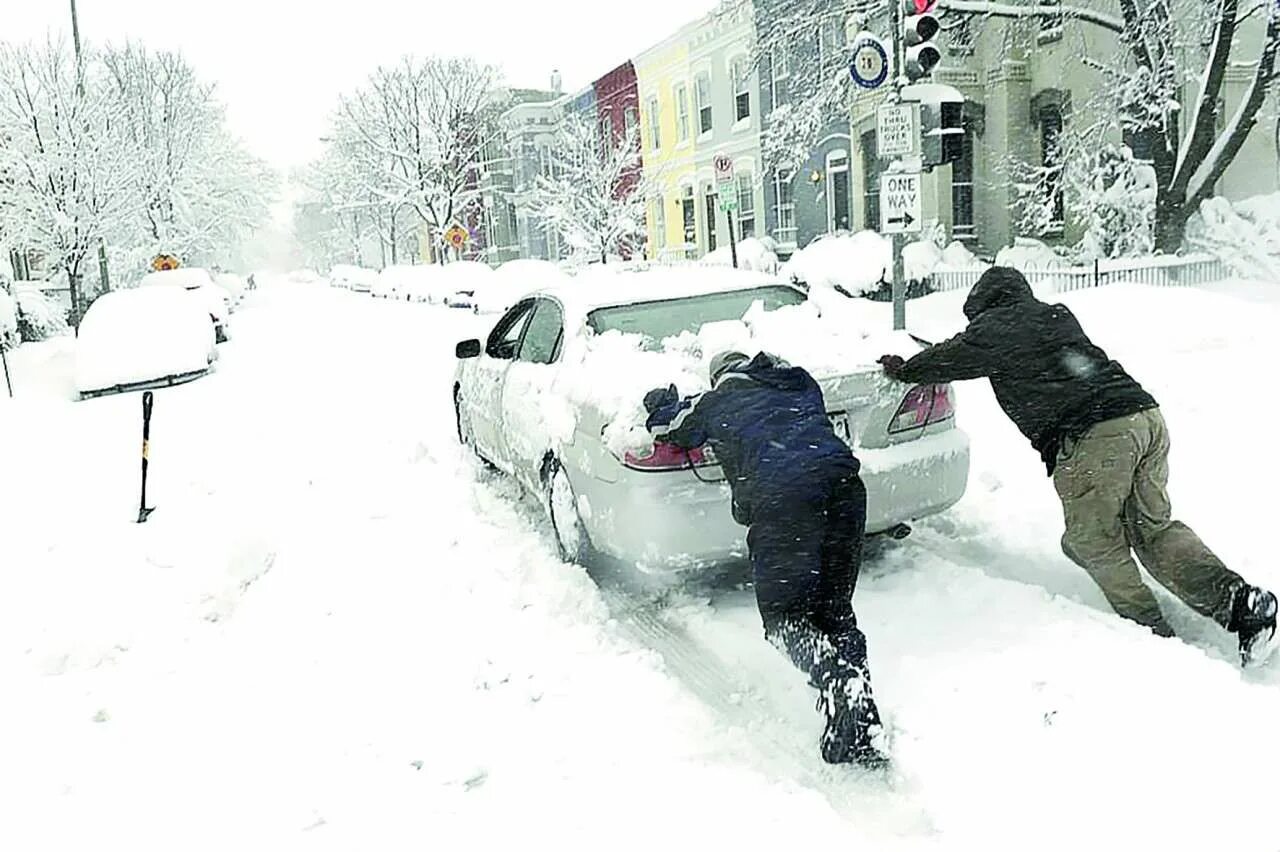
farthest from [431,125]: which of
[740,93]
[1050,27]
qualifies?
[1050,27]

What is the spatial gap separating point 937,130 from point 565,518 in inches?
234

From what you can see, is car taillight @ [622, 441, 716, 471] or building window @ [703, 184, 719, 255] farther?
building window @ [703, 184, 719, 255]

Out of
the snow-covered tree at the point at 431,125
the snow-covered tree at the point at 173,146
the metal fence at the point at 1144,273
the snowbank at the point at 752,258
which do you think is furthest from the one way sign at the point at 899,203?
the snow-covered tree at the point at 431,125

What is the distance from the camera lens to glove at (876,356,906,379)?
487 cm

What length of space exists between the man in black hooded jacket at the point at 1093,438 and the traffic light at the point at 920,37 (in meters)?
5.46

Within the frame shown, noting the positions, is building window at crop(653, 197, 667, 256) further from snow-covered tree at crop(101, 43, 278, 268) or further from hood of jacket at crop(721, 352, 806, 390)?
hood of jacket at crop(721, 352, 806, 390)

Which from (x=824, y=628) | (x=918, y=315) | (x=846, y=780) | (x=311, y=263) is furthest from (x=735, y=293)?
(x=311, y=263)

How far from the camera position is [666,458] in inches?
191

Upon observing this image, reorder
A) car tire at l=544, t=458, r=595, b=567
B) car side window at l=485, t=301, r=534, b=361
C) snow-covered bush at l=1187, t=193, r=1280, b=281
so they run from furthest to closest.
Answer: snow-covered bush at l=1187, t=193, r=1280, b=281 < car side window at l=485, t=301, r=534, b=361 < car tire at l=544, t=458, r=595, b=567

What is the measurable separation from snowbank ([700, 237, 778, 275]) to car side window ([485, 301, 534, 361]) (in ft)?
56.0

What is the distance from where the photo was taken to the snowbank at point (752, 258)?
2505cm

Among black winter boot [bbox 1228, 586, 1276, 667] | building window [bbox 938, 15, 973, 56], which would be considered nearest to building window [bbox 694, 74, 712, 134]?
building window [bbox 938, 15, 973, 56]

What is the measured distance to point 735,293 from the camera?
6.15 m

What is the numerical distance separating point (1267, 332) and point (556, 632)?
881 cm
